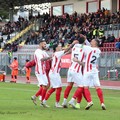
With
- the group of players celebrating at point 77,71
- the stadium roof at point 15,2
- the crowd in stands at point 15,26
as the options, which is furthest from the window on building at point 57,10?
the group of players celebrating at point 77,71

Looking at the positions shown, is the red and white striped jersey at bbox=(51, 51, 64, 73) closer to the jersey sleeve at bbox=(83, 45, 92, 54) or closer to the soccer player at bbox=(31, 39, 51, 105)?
the soccer player at bbox=(31, 39, 51, 105)

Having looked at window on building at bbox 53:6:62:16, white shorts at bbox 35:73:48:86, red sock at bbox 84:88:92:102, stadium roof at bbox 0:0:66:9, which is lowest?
red sock at bbox 84:88:92:102

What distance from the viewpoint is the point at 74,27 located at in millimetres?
50156

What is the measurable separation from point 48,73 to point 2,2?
151 ft

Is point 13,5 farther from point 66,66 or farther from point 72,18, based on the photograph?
point 66,66

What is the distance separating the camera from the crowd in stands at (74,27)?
45625 millimetres

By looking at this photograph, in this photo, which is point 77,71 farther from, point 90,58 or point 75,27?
point 75,27

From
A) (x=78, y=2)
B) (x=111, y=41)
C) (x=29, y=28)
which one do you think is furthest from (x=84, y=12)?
(x=111, y=41)

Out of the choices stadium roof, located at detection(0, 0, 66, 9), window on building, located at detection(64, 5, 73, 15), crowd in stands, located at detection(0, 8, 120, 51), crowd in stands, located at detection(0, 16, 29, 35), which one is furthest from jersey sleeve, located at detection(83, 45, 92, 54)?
stadium roof, located at detection(0, 0, 66, 9)

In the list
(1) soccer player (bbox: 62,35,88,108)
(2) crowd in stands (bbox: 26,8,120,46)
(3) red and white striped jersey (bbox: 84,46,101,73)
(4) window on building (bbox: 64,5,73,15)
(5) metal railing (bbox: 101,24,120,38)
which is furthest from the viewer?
(4) window on building (bbox: 64,5,73,15)

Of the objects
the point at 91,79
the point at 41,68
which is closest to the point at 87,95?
the point at 91,79

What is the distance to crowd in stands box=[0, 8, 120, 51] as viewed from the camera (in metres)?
45.6

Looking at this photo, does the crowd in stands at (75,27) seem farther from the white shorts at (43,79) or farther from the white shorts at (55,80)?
the white shorts at (55,80)

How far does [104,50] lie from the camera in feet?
138
